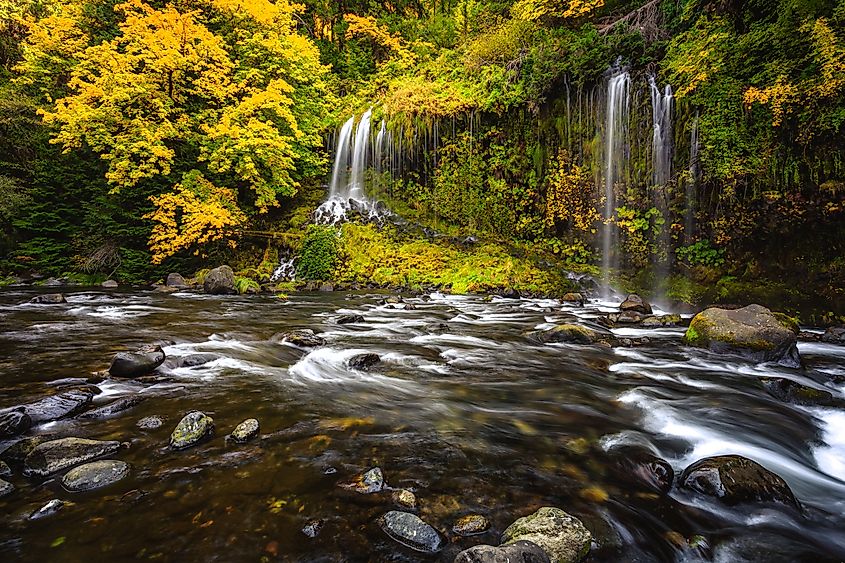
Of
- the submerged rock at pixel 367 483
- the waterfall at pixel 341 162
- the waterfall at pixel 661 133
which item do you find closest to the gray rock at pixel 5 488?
the submerged rock at pixel 367 483

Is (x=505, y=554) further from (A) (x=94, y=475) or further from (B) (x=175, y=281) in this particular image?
(B) (x=175, y=281)

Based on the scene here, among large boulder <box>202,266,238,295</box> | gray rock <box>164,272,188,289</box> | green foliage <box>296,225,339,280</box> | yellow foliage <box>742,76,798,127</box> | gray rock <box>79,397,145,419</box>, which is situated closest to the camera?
gray rock <box>79,397,145,419</box>

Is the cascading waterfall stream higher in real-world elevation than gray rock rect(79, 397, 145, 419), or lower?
higher

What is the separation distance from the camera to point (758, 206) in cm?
870

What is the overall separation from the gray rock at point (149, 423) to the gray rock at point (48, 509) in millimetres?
831

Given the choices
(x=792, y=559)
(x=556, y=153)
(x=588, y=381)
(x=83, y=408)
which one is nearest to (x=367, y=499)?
(x=792, y=559)

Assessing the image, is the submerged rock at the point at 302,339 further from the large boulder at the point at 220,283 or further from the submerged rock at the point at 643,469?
the large boulder at the point at 220,283

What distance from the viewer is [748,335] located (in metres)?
5.52

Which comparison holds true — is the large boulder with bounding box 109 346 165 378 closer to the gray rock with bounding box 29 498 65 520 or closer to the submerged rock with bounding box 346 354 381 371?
the submerged rock with bounding box 346 354 381 371

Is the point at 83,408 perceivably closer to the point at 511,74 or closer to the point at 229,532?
the point at 229,532

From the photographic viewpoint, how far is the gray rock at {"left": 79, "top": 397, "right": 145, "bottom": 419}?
2.95 meters

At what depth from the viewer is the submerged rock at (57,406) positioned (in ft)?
9.34

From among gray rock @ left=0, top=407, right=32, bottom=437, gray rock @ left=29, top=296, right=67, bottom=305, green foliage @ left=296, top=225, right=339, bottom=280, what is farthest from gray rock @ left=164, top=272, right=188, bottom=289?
gray rock @ left=0, top=407, right=32, bottom=437

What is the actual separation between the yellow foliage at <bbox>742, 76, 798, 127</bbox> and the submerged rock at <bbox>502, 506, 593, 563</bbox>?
10198 mm
